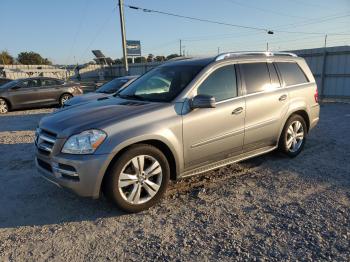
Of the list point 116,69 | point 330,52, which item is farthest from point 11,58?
point 330,52

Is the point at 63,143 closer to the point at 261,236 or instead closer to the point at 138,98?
the point at 138,98

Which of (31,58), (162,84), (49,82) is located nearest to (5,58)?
(31,58)

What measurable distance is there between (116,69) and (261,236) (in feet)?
94.0

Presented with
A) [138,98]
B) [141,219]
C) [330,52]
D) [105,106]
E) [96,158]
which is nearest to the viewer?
[96,158]

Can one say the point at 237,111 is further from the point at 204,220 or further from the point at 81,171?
the point at 81,171

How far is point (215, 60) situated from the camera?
448cm

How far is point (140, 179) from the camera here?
12.3 feet

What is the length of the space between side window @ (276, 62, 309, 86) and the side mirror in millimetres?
2023

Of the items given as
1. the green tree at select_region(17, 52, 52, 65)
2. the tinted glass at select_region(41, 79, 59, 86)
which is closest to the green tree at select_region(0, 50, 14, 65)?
the green tree at select_region(17, 52, 52, 65)

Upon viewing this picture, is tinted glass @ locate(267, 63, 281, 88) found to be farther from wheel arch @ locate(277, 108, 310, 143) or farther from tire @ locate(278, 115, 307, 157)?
tire @ locate(278, 115, 307, 157)

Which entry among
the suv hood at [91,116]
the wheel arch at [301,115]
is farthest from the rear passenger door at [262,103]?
the suv hood at [91,116]

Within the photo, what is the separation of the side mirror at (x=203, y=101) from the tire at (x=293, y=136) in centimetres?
204

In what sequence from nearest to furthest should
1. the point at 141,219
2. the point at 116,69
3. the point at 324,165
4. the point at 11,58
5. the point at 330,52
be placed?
the point at 141,219, the point at 324,165, the point at 330,52, the point at 116,69, the point at 11,58

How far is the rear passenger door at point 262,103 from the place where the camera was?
4.67 m
